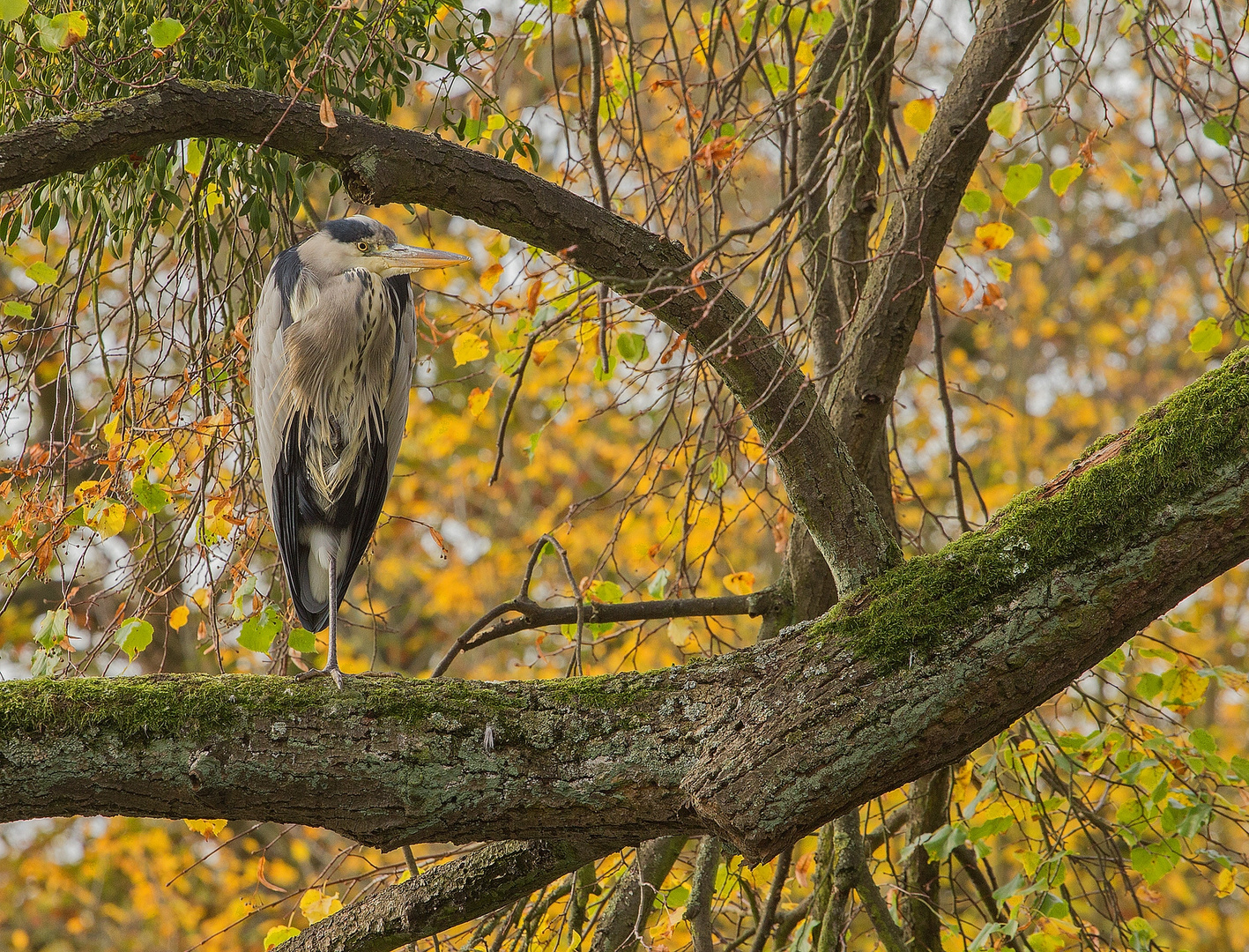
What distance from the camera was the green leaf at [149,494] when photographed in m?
2.35

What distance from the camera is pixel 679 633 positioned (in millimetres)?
3021

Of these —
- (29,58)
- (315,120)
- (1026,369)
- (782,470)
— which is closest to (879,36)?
(782,470)

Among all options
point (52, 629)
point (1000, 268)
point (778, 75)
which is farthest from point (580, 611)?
point (778, 75)

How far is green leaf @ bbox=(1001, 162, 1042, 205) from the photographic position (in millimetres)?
2602

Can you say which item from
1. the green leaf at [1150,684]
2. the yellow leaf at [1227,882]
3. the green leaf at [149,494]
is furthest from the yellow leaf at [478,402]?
the yellow leaf at [1227,882]

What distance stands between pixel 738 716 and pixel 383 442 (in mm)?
1633

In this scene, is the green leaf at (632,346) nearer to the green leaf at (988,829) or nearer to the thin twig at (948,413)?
the thin twig at (948,413)

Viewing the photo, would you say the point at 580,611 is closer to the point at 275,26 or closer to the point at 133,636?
the point at 133,636

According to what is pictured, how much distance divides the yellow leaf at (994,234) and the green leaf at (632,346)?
0.93 meters

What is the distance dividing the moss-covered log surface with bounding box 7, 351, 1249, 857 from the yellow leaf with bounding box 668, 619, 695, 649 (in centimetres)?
109

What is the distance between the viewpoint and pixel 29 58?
2.41 m

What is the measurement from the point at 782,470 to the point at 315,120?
1.00 metres

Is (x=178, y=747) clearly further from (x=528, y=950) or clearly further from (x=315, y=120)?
(x=528, y=950)

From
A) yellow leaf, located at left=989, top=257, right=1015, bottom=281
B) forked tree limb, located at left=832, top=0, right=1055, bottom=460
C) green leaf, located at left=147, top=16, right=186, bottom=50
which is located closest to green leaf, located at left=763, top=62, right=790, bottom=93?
forked tree limb, located at left=832, top=0, right=1055, bottom=460
